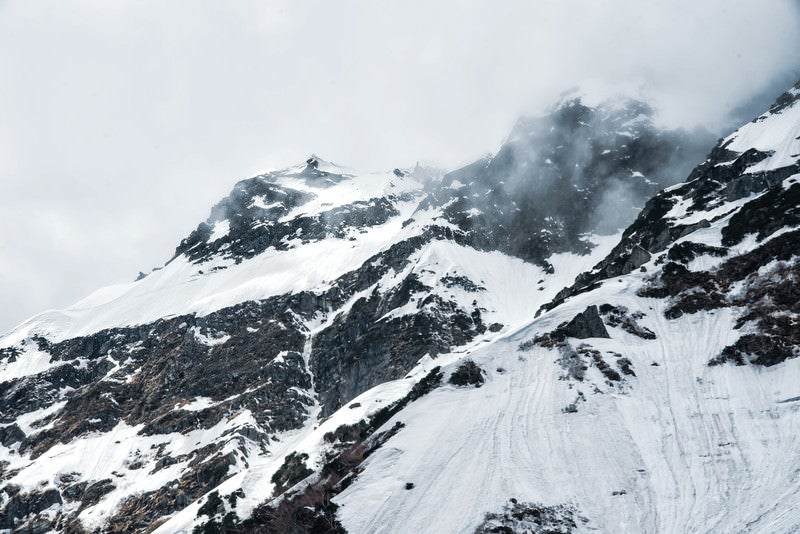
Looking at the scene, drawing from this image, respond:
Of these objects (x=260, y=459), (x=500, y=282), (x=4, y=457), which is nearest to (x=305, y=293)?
(x=500, y=282)

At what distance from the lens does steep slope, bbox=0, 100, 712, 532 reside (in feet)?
367

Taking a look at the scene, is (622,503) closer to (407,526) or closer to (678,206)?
(407,526)

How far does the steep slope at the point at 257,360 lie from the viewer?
111812mm

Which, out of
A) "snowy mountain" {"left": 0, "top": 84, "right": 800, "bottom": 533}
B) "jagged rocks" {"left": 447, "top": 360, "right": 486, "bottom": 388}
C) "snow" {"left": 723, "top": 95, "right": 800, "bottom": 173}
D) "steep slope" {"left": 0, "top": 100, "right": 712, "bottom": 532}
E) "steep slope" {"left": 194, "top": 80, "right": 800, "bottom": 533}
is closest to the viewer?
"steep slope" {"left": 194, "top": 80, "right": 800, "bottom": 533}

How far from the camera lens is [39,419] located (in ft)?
502

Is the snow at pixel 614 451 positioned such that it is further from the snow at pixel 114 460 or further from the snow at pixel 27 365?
the snow at pixel 27 365

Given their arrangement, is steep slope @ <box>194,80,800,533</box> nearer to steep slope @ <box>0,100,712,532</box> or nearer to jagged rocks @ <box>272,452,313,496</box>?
jagged rocks @ <box>272,452,313,496</box>

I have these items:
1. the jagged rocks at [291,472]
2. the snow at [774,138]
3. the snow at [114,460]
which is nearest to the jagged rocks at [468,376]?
the jagged rocks at [291,472]

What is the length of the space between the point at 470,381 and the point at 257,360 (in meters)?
97.4

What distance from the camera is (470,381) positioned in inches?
2562

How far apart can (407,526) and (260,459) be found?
8100 centimetres

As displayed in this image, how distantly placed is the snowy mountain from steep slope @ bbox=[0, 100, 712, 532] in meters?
0.68

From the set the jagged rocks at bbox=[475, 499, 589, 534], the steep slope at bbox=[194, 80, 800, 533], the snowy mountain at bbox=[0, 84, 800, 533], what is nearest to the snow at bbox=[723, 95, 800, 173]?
the snowy mountain at bbox=[0, 84, 800, 533]

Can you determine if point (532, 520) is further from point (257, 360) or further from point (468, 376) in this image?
point (257, 360)
